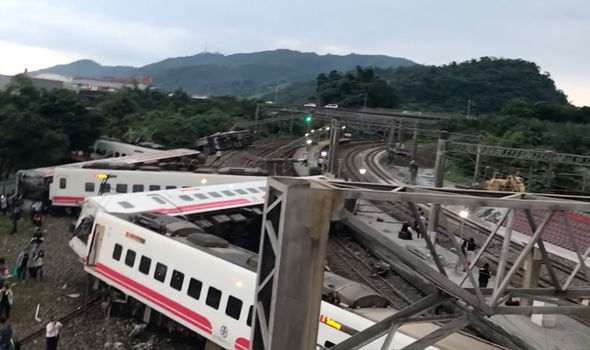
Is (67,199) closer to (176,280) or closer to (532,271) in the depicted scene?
(176,280)

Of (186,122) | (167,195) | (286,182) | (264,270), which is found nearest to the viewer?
(286,182)

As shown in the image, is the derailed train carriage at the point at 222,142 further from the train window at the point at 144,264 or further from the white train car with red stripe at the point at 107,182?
the train window at the point at 144,264

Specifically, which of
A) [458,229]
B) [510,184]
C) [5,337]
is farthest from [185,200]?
[510,184]

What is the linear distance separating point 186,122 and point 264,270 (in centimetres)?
5714

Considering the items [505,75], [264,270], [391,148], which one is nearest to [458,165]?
[391,148]

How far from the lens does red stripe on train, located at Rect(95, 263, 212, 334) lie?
1138 cm

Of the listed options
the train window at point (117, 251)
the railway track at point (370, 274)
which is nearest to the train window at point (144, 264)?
the train window at point (117, 251)

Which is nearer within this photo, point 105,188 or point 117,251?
point 117,251

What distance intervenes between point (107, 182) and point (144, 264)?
489 inches

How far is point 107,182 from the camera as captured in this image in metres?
24.1

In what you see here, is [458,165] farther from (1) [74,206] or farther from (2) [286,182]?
(2) [286,182]

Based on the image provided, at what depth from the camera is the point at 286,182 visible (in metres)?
4.13

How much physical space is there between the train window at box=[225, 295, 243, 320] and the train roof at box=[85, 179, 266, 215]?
6824mm

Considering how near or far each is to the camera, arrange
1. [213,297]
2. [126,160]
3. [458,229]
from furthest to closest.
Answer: [126,160] → [458,229] → [213,297]
